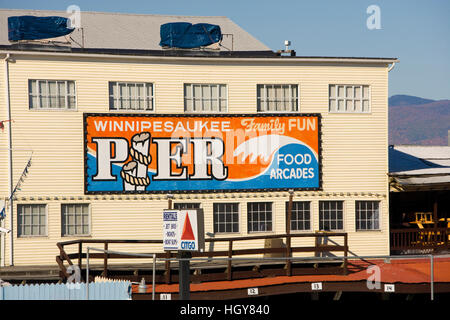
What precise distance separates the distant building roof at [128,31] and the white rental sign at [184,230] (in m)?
21.5

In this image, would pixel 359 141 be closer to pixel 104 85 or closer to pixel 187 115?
pixel 187 115

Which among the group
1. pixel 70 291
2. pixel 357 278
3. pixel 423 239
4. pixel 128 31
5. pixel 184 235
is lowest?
pixel 357 278

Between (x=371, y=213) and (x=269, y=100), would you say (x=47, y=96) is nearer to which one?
(x=269, y=100)

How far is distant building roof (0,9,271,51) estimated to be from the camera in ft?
114

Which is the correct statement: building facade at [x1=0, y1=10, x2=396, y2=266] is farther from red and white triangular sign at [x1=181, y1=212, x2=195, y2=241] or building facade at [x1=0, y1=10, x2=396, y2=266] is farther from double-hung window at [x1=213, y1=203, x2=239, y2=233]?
red and white triangular sign at [x1=181, y1=212, x2=195, y2=241]

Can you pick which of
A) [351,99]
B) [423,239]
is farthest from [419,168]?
[351,99]

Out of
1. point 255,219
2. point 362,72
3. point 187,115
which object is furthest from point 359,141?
point 187,115

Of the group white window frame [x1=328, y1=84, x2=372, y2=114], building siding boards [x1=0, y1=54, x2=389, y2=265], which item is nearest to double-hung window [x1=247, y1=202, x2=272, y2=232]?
building siding boards [x1=0, y1=54, x2=389, y2=265]

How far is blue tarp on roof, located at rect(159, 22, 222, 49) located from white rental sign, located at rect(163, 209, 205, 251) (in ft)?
54.8

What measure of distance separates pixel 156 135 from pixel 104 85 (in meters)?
2.82

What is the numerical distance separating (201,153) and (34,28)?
324 inches

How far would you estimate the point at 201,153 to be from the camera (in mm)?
28109

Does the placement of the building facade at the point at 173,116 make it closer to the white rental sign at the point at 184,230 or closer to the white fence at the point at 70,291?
the white fence at the point at 70,291
